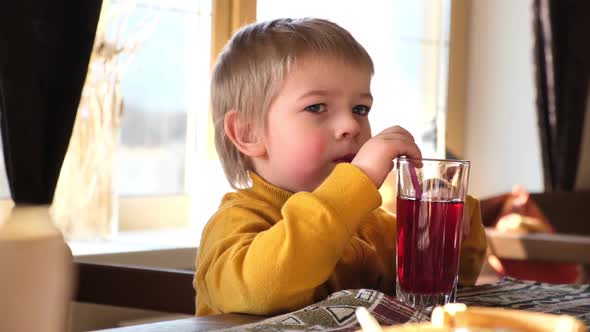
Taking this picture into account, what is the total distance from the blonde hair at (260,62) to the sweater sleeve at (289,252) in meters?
0.26

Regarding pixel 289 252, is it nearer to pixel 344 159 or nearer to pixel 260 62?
pixel 344 159

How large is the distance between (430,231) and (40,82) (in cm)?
119

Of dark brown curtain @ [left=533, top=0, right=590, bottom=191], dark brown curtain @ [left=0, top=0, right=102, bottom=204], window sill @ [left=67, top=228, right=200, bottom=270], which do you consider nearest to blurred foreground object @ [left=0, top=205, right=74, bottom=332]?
dark brown curtain @ [left=0, top=0, right=102, bottom=204]

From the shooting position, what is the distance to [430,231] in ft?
2.89

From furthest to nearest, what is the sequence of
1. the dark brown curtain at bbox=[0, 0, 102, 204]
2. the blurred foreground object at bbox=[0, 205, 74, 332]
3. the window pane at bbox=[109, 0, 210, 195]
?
the window pane at bbox=[109, 0, 210, 195], the dark brown curtain at bbox=[0, 0, 102, 204], the blurred foreground object at bbox=[0, 205, 74, 332]

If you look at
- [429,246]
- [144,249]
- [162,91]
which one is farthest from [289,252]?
[162,91]

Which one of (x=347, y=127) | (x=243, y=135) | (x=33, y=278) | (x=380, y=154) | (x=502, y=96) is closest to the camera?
(x=33, y=278)

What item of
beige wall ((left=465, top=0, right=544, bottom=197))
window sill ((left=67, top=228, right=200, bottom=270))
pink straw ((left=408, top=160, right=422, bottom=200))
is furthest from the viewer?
beige wall ((left=465, top=0, right=544, bottom=197))

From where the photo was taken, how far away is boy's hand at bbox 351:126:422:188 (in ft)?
3.38

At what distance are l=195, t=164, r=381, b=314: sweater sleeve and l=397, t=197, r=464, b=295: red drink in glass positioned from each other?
4.1 inches

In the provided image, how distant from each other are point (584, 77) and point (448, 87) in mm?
674

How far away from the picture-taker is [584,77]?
3943 millimetres

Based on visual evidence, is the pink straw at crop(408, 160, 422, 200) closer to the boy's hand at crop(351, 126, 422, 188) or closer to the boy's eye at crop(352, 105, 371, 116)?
the boy's hand at crop(351, 126, 422, 188)

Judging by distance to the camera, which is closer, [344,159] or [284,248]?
[284,248]
